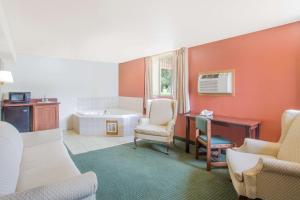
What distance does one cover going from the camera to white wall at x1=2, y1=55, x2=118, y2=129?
15.1 feet

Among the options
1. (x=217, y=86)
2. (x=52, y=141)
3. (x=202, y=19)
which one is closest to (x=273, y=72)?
(x=217, y=86)

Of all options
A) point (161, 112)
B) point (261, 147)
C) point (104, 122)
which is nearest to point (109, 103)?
point (104, 122)

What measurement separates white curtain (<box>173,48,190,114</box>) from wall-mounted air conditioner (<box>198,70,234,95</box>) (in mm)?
298

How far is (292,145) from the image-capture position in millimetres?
1848

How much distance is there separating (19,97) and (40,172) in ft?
11.5

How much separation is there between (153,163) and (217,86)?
1.74 metres

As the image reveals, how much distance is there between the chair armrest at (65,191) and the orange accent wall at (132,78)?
3.96 m

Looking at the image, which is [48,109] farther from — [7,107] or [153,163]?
[153,163]

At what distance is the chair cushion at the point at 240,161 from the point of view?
1.73 m

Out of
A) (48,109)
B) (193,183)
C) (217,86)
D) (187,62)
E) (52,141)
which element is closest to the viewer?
(193,183)

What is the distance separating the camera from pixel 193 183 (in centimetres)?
227

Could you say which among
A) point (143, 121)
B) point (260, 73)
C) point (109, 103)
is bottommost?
point (143, 121)

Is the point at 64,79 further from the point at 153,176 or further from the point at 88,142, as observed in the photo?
the point at 153,176

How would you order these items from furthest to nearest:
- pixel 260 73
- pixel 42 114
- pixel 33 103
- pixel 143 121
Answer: pixel 42 114 → pixel 33 103 → pixel 143 121 → pixel 260 73
